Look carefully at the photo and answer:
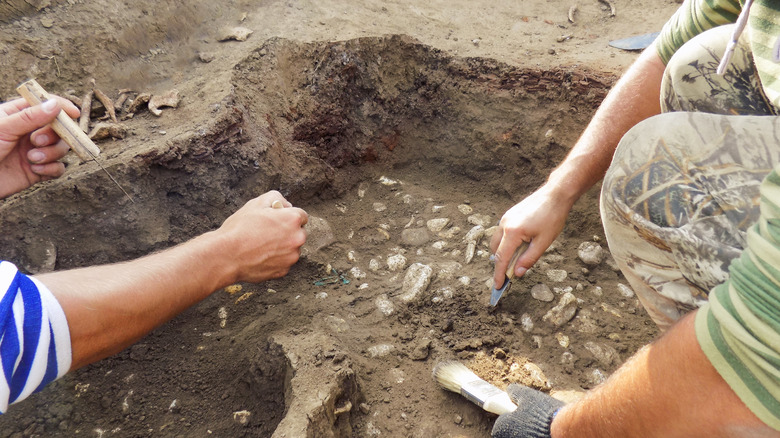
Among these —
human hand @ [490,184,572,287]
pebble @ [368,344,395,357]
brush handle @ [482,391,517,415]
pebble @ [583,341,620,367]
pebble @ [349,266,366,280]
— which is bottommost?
pebble @ [583,341,620,367]

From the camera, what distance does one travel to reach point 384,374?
2.13 meters

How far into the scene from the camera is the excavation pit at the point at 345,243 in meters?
2.05

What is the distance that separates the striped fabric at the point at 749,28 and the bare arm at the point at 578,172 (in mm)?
104

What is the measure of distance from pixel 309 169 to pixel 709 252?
2000mm

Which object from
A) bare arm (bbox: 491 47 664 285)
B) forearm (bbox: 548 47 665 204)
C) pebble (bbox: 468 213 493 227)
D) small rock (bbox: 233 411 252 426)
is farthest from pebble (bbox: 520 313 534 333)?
small rock (bbox: 233 411 252 426)

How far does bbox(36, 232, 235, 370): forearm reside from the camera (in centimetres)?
151

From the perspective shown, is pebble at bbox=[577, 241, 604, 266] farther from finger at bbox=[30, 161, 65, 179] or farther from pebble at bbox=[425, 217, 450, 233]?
finger at bbox=[30, 161, 65, 179]

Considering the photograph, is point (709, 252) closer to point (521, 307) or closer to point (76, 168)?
point (521, 307)

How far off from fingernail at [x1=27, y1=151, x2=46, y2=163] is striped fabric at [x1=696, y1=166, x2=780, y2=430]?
2391 millimetres

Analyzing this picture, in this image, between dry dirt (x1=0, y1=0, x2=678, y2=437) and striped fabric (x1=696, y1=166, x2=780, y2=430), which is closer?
striped fabric (x1=696, y1=166, x2=780, y2=430)

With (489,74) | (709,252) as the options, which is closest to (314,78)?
(489,74)

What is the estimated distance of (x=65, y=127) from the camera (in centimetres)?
215

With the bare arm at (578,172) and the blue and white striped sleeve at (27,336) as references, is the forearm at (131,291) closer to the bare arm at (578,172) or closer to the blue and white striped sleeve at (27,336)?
the blue and white striped sleeve at (27,336)

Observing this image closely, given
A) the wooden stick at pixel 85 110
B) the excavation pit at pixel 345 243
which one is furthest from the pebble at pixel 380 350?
the wooden stick at pixel 85 110
